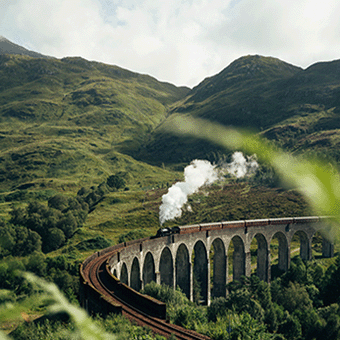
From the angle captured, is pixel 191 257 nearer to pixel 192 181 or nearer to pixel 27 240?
pixel 27 240

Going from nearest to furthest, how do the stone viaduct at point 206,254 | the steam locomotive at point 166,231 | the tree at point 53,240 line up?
the stone viaduct at point 206,254
the steam locomotive at point 166,231
the tree at point 53,240

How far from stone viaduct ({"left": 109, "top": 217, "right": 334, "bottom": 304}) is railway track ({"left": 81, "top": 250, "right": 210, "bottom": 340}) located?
318 cm

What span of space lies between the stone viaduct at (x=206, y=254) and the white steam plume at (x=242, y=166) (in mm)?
66206

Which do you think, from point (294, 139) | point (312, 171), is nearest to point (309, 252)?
point (312, 171)

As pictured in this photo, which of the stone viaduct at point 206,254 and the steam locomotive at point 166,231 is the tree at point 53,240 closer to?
the stone viaduct at point 206,254

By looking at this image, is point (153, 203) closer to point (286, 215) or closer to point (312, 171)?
point (286, 215)

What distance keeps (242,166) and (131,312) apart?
130 meters

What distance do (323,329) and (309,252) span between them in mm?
35249

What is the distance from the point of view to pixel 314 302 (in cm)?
5119

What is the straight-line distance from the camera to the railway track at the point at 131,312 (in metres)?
24.0

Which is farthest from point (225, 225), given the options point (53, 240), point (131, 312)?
point (53, 240)

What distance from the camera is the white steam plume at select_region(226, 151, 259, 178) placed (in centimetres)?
14288

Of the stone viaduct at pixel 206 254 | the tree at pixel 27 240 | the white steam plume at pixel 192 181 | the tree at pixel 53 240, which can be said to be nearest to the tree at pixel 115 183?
the white steam plume at pixel 192 181

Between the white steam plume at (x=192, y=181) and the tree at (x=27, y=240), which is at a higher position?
the white steam plume at (x=192, y=181)
